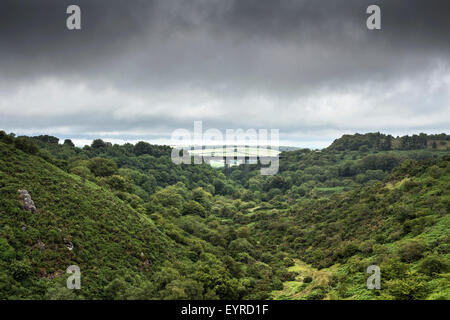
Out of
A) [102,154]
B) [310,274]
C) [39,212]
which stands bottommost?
[310,274]

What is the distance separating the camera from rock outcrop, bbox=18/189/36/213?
30.6 metres

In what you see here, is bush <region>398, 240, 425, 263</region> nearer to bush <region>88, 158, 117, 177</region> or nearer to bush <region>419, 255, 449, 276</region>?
bush <region>419, 255, 449, 276</region>

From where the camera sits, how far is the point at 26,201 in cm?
3092

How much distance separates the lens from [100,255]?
31.0 metres

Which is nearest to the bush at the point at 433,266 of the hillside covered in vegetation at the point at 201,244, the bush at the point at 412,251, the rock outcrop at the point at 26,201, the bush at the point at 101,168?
the hillside covered in vegetation at the point at 201,244

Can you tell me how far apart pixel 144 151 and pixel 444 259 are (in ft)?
526

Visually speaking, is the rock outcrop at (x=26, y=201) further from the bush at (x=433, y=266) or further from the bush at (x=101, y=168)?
the bush at (x=101, y=168)

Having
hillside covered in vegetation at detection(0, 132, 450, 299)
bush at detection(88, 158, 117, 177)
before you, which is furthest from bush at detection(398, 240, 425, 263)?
bush at detection(88, 158, 117, 177)

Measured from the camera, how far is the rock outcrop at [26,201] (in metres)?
30.6

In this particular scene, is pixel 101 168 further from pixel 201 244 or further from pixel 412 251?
pixel 412 251

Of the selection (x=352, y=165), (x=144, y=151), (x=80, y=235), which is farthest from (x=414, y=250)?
(x=144, y=151)

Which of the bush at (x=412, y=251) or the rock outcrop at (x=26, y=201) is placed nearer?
the rock outcrop at (x=26, y=201)

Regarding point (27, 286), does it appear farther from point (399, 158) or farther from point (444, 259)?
point (399, 158)

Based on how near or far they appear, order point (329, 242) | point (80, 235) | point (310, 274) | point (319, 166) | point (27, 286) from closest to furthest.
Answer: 1. point (27, 286)
2. point (80, 235)
3. point (310, 274)
4. point (329, 242)
5. point (319, 166)
